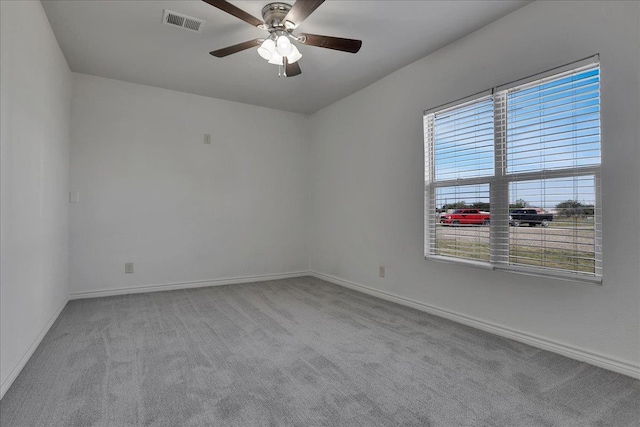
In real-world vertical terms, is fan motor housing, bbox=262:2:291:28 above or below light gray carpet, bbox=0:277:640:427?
above

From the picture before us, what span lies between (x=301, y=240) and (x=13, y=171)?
3.62 metres

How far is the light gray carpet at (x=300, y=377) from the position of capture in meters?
1.60

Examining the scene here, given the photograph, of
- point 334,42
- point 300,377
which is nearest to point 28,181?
point 300,377

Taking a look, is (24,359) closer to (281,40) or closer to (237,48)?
(237,48)

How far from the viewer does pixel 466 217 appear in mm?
2926

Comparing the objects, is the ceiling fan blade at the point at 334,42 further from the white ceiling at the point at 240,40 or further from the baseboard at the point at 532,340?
the baseboard at the point at 532,340

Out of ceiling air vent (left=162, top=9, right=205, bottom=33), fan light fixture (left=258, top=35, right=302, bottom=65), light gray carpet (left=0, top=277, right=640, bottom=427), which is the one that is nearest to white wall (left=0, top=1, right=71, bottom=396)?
light gray carpet (left=0, top=277, right=640, bottom=427)

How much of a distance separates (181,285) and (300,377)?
281cm

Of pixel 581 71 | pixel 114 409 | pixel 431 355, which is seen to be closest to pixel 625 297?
pixel 431 355

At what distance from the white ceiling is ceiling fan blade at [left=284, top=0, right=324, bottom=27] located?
15.7 inches

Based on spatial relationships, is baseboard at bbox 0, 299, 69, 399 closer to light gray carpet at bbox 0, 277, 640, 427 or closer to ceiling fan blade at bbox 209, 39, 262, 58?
light gray carpet at bbox 0, 277, 640, 427

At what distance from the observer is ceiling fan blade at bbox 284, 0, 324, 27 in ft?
6.51

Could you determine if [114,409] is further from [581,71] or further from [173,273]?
[581,71]

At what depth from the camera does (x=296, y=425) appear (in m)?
1.53
